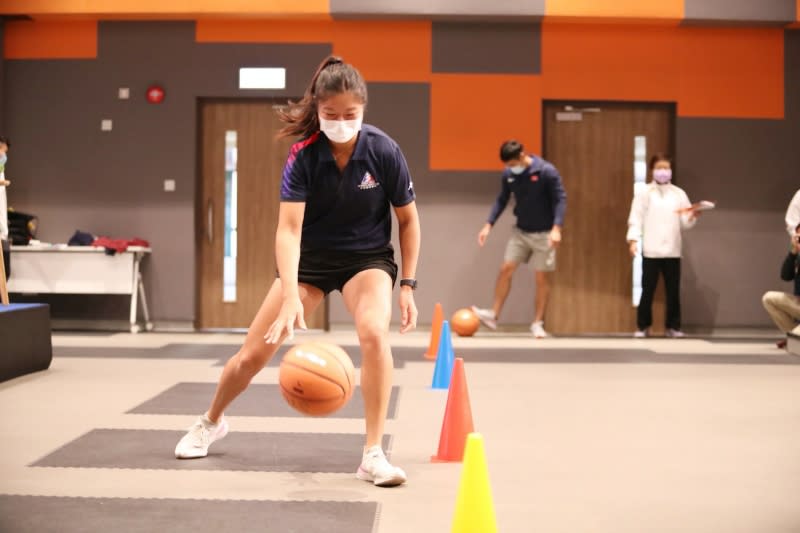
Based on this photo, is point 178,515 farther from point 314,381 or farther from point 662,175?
point 662,175

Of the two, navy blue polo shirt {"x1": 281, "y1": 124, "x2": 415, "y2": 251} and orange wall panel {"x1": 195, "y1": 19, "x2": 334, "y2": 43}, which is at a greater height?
orange wall panel {"x1": 195, "y1": 19, "x2": 334, "y2": 43}

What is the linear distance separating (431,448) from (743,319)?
6449 millimetres

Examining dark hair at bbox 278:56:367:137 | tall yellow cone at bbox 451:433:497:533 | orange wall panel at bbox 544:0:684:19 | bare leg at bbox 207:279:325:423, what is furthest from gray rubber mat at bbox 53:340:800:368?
tall yellow cone at bbox 451:433:497:533

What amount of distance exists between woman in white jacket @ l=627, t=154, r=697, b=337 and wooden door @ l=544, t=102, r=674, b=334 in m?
0.43

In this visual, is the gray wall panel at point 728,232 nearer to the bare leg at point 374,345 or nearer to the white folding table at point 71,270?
the white folding table at point 71,270

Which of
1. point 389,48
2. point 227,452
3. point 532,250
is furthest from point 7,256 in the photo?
point 227,452

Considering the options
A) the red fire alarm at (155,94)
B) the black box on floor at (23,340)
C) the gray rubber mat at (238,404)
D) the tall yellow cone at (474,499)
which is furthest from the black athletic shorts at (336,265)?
the red fire alarm at (155,94)

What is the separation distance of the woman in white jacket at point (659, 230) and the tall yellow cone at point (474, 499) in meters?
6.56

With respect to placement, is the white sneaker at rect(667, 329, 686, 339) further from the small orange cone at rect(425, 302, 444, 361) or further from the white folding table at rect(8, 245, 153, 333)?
the white folding table at rect(8, 245, 153, 333)


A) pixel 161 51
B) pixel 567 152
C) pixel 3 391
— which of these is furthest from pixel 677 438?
pixel 161 51

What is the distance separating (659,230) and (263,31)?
15.0 ft

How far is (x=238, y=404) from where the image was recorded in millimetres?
4824

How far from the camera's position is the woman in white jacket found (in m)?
8.64

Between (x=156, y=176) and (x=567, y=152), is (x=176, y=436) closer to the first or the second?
(x=156, y=176)
